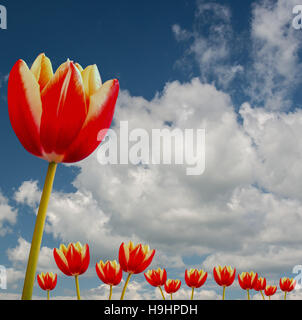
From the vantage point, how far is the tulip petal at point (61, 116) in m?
1.65

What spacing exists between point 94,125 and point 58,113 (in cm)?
19

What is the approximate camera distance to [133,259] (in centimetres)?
291

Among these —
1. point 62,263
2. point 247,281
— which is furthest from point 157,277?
point 62,263

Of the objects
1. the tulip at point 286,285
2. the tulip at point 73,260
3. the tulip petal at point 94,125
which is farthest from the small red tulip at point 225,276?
the tulip petal at point 94,125

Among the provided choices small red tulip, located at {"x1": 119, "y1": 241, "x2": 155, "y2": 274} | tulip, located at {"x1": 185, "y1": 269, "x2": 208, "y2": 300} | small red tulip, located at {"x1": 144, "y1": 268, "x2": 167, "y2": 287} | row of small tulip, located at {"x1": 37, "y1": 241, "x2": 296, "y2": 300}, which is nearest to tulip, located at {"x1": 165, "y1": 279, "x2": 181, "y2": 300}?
row of small tulip, located at {"x1": 37, "y1": 241, "x2": 296, "y2": 300}

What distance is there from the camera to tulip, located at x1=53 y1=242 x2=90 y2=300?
271 centimetres

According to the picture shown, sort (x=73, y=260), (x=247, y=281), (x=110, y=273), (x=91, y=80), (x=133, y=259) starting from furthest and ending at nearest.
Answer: (x=247, y=281), (x=110, y=273), (x=133, y=259), (x=73, y=260), (x=91, y=80)

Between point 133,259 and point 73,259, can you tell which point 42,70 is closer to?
point 73,259

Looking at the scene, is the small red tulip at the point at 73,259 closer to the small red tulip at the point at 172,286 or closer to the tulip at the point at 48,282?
the tulip at the point at 48,282
